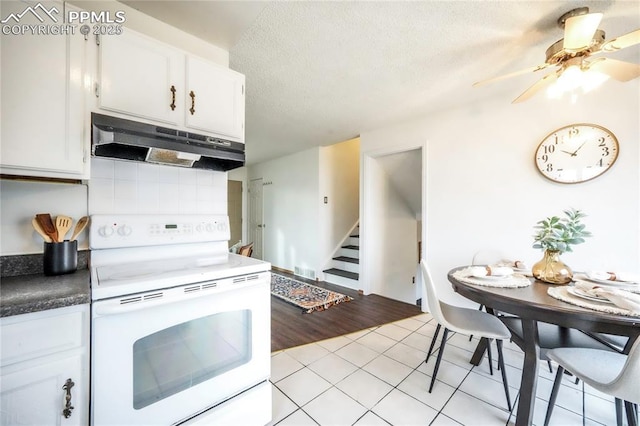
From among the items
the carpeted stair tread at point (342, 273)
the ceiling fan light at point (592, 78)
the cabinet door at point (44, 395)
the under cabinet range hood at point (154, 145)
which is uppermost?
the ceiling fan light at point (592, 78)

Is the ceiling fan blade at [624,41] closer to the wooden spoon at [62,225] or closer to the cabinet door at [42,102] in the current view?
the cabinet door at [42,102]

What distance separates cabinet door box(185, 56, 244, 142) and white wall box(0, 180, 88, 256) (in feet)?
2.43

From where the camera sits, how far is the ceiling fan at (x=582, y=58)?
4.13ft

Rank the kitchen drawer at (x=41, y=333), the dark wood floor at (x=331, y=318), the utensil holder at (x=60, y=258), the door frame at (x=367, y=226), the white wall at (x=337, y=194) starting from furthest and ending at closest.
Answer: the white wall at (x=337, y=194)
the door frame at (x=367, y=226)
the dark wood floor at (x=331, y=318)
the utensil holder at (x=60, y=258)
the kitchen drawer at (x=41, y=333)

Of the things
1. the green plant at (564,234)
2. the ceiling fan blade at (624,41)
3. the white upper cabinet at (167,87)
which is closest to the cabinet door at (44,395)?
the white upper cabinet at (167,87)

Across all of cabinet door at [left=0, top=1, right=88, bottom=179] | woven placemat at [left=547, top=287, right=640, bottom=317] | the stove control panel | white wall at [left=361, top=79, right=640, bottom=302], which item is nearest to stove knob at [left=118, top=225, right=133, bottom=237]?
the stove control panel

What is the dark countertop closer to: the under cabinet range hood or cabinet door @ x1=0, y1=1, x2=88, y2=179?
cabinet door @ x1=0, y1=1, x2=88, y2=179

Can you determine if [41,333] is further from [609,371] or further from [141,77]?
[609,371]

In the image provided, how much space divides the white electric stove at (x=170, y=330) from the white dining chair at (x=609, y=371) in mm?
1500

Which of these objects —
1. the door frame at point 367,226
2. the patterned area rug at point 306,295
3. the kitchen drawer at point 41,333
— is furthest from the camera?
the door frame at point 367,226

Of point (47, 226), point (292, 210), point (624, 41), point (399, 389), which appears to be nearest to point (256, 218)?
point (292, 210)

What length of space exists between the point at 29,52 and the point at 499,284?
2582 mm

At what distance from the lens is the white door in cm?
574

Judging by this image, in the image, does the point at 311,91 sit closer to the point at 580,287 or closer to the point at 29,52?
the point at 29,52
